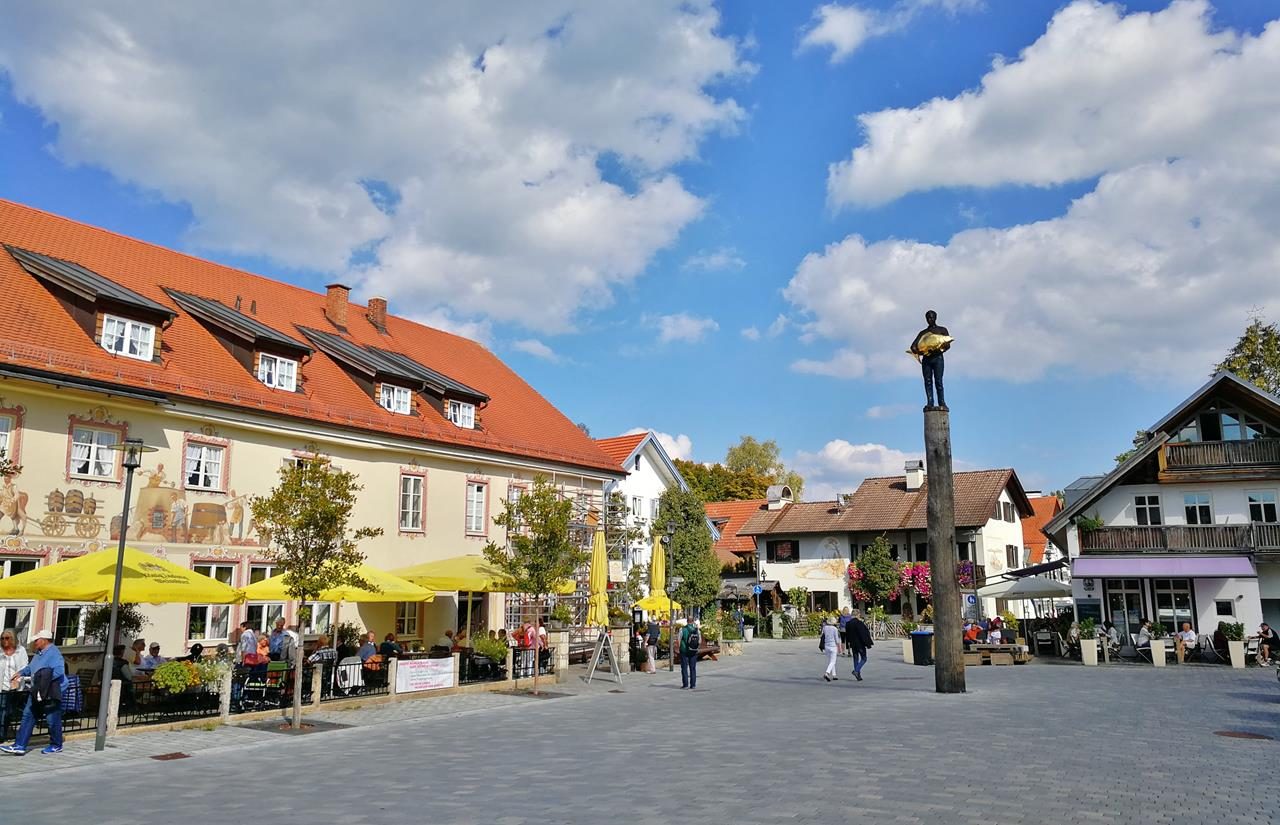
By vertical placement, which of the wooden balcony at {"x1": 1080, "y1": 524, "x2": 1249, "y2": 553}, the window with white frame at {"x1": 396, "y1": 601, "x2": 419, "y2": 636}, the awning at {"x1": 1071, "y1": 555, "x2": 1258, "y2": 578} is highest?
the wooden balcony at {"x1": 1080, "y1": 524, "x2": 1249, "y2": 553}

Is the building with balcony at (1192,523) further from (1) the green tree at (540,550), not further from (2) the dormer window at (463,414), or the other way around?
(2) the dormer window at (463,414)

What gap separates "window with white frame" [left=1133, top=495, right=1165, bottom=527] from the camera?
3591 centimetres

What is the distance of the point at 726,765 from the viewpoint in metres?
11.9

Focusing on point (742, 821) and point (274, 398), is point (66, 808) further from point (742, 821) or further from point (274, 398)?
point (274, 398)

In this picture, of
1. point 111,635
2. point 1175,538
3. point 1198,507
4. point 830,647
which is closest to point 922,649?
point 830,647

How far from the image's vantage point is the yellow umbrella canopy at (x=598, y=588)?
2572 centimetres

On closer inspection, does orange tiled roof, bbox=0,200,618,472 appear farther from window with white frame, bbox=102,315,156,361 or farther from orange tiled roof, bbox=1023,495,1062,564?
orange tiled roof, bbox=1023,495,1062,564

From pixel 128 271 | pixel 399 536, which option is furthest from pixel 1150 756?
pixel 128 271

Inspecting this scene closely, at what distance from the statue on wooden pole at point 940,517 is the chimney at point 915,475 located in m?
32.7

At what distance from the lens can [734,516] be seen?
207 ft

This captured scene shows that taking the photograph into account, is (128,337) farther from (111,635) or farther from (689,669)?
(689,669)

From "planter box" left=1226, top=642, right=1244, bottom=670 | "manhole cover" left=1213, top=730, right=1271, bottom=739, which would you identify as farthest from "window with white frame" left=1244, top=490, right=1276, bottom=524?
"manhole cover" left=1213, top=730, right=1271, bottom=739

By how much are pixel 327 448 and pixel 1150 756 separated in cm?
2101

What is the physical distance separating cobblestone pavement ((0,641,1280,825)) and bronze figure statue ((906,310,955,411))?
21.7 ft
